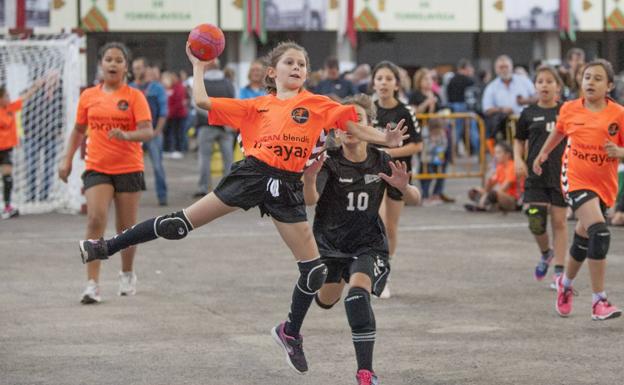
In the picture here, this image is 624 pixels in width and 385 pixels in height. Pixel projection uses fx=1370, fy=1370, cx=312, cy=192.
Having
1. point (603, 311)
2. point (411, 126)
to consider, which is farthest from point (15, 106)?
point (603, 311)

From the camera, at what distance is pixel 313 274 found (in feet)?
24.9

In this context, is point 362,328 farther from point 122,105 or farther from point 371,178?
point 122,105

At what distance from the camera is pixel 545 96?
1175cm

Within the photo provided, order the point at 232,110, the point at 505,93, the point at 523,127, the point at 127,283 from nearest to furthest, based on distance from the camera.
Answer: the point at 232,110 → the point at 127,283 → the point at 523,127 → the point at 505,93

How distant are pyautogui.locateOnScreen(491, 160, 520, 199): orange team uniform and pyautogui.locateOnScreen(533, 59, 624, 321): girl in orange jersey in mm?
8407

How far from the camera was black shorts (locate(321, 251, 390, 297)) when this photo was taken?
7.64 m

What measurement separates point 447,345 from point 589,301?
2316mm

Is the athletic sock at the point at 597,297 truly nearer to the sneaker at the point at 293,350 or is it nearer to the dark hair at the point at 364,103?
the dark hair at the point at 364,103

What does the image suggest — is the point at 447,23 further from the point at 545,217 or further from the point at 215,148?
the point at 545,217

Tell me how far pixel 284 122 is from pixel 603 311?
3.18 meters

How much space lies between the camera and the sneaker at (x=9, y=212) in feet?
59.1

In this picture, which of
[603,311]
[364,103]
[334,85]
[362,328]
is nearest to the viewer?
[362,328]

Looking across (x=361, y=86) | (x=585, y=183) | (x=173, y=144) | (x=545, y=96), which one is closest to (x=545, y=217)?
(x=545, y=96)

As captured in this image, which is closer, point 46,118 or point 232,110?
point 232,110
